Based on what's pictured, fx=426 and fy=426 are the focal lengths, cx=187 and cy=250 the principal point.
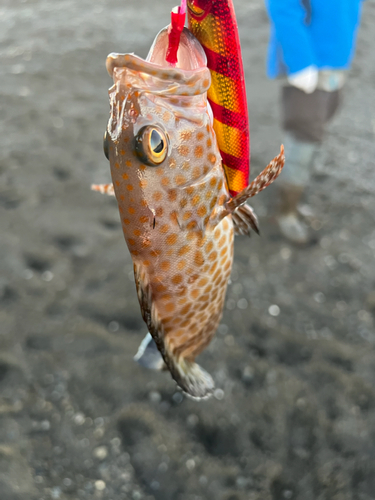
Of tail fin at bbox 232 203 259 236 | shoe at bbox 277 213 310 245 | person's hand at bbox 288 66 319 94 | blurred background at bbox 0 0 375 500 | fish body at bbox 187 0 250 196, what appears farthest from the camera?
shoe at bbox 277 213 310 245

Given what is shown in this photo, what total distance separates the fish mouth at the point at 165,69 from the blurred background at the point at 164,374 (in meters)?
2.22

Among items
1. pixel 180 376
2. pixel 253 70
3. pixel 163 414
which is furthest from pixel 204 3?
pixel 253 70

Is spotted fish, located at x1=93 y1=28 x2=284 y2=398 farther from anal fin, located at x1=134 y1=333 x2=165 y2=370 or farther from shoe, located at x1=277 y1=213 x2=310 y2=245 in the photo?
shoe, located at x1=277 y1=213 x2=310 y2=245

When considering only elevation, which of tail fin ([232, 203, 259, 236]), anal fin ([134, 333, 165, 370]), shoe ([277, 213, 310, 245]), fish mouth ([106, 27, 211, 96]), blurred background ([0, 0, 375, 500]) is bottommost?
blurred background ([0, 0, 375, 500])

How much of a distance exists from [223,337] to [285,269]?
3.01ft

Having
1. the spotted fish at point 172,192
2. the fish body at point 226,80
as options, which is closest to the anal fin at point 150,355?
the spotted fish at point 172,192

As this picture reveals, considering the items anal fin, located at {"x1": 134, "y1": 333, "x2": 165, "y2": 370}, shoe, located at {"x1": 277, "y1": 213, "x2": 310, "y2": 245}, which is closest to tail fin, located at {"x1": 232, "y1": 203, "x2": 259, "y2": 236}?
anal fin, located at {"x1": 134, "y1": 333, "x2": 165, "y2": 370}

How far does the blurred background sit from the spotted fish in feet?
4.96

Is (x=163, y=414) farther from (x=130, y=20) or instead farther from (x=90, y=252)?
(x=130, y=20)

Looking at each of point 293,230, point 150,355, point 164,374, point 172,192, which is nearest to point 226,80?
point 172,192

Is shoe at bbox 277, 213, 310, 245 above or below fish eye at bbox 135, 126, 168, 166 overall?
below

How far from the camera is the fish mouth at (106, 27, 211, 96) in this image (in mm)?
874

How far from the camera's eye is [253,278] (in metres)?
3.56

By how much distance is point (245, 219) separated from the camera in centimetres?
124
